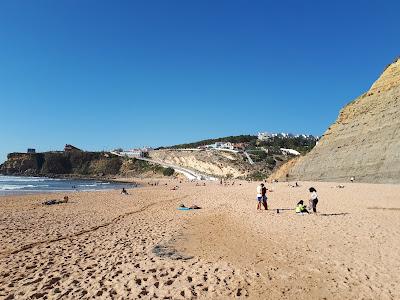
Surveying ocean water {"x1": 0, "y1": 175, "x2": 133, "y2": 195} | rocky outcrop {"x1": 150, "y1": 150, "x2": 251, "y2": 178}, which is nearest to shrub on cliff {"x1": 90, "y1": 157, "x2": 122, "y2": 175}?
rocky outcrop {"x1": 150, "y1": 150, "x2": 251, "y2": 178}

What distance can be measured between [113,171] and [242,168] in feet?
186

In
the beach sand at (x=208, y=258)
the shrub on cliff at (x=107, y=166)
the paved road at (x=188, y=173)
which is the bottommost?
the beach sand at (x=208, y=258)

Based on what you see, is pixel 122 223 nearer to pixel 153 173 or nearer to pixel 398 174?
pixel 398 174

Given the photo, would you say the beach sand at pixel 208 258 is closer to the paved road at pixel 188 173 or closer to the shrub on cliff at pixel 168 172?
the paved road at pixel 188 173

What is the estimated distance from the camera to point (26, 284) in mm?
8320

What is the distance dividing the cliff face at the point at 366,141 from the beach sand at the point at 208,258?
1573cm

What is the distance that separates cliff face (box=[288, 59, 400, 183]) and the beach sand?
15.7m

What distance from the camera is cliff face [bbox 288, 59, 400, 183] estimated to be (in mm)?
32250

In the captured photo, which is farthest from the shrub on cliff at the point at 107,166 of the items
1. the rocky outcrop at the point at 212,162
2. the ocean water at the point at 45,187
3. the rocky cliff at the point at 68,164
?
the ocean water at the point at 45,187

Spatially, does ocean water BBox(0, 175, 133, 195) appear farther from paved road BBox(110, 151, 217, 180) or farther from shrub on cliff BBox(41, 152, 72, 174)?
shrub on cliff BBox(41, 152, 72, 174)

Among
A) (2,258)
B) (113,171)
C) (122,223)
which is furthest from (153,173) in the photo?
(2,258)

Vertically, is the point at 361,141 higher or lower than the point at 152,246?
higher

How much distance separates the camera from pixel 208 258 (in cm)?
1037

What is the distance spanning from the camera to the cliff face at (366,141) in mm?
32250
